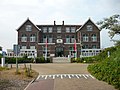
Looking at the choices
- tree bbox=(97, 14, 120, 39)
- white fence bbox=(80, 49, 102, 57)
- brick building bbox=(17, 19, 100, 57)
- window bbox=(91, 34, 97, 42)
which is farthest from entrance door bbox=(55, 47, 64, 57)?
tree bbox=(97, 14, 120, 39)

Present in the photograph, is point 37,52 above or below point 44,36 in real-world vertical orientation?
below

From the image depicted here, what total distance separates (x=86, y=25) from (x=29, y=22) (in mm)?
17014

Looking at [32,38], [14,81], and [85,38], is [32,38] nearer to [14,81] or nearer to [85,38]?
[85,38]

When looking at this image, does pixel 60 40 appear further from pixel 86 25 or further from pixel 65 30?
pixel 86 25

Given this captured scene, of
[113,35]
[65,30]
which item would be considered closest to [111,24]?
[113,35]

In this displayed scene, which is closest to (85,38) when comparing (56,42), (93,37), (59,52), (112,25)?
(93,37)

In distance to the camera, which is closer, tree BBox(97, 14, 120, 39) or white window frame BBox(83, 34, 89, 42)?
tree BBox(97, 14, 120, 39)

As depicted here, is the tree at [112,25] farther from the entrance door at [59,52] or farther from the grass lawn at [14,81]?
the entrance door at [59,52]

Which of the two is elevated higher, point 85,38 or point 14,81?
point 85,38

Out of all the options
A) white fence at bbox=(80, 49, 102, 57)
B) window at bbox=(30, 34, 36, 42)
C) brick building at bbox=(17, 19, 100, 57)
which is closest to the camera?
white fence at bbox=(80, 49, 102, 57)

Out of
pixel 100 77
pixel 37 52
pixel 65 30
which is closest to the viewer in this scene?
pixel 100 77

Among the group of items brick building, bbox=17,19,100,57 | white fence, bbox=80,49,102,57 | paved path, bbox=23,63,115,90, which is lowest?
paved path, bbox=23,63,115,90

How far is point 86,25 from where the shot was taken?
252 feet

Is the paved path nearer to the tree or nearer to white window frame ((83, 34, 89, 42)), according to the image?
the tree
